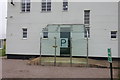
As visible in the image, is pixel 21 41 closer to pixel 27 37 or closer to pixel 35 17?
pixel 27 37

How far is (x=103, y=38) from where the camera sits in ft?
66.3

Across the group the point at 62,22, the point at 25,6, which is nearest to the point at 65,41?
the point at 62,22

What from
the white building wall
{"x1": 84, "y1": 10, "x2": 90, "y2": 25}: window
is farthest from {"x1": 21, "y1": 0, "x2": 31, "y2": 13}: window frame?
{"x1": 84, "y1": 10, "x2": 90, "y2": 25}: window

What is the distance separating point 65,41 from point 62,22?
8.55 feet

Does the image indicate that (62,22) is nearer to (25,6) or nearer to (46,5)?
(46,5)

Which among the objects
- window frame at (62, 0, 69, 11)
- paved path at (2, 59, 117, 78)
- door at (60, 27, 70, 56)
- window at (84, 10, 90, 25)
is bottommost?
paved path at (2, 59, 117, 78)

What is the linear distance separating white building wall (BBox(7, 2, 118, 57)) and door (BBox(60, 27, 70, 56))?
100 centimetres

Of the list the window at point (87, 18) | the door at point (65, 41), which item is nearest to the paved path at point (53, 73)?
the door at point (65, 41)

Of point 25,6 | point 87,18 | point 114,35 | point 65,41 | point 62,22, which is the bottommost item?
point 65,41

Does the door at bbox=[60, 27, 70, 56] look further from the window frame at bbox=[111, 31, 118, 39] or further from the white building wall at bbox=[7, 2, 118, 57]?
the window frame at bbox=[111, 31, 118, 39]

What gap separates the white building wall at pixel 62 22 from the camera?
20.2 meters

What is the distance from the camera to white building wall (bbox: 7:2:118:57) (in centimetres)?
2022

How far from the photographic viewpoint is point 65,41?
1925 cm

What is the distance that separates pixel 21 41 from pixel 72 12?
645 centimetres
